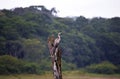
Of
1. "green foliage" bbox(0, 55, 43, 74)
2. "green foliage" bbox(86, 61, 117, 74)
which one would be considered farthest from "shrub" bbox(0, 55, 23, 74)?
"green foliage" bbox(86, 61, 117, 74)

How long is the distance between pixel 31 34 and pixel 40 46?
14.4ft

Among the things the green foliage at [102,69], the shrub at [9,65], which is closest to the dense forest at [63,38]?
the shrub at [9,65]

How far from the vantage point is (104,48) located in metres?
45.1

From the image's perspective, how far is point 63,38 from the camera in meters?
41.6

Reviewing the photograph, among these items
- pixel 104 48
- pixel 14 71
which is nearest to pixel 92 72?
pixel 104 48

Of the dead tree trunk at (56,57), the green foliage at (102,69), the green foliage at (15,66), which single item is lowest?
the green foliage at (102,69)

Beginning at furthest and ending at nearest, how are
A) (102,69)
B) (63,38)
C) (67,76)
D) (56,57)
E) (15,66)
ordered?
(63,38)
(102,69)
(67,76)
(15,66)
(56,57)

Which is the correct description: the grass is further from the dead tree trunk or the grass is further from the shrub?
the dead tree trunk

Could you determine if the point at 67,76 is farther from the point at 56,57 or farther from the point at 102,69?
the point at 56,57

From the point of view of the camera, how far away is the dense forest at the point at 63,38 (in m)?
34.6

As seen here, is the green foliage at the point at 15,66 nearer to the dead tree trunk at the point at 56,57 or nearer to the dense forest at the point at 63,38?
the dense forest at the point at 63,38

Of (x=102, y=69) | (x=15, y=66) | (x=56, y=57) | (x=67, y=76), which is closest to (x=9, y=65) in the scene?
(x=15, y=66)

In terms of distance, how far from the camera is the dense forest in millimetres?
34594

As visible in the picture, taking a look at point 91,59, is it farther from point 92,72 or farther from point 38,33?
point 38,33
